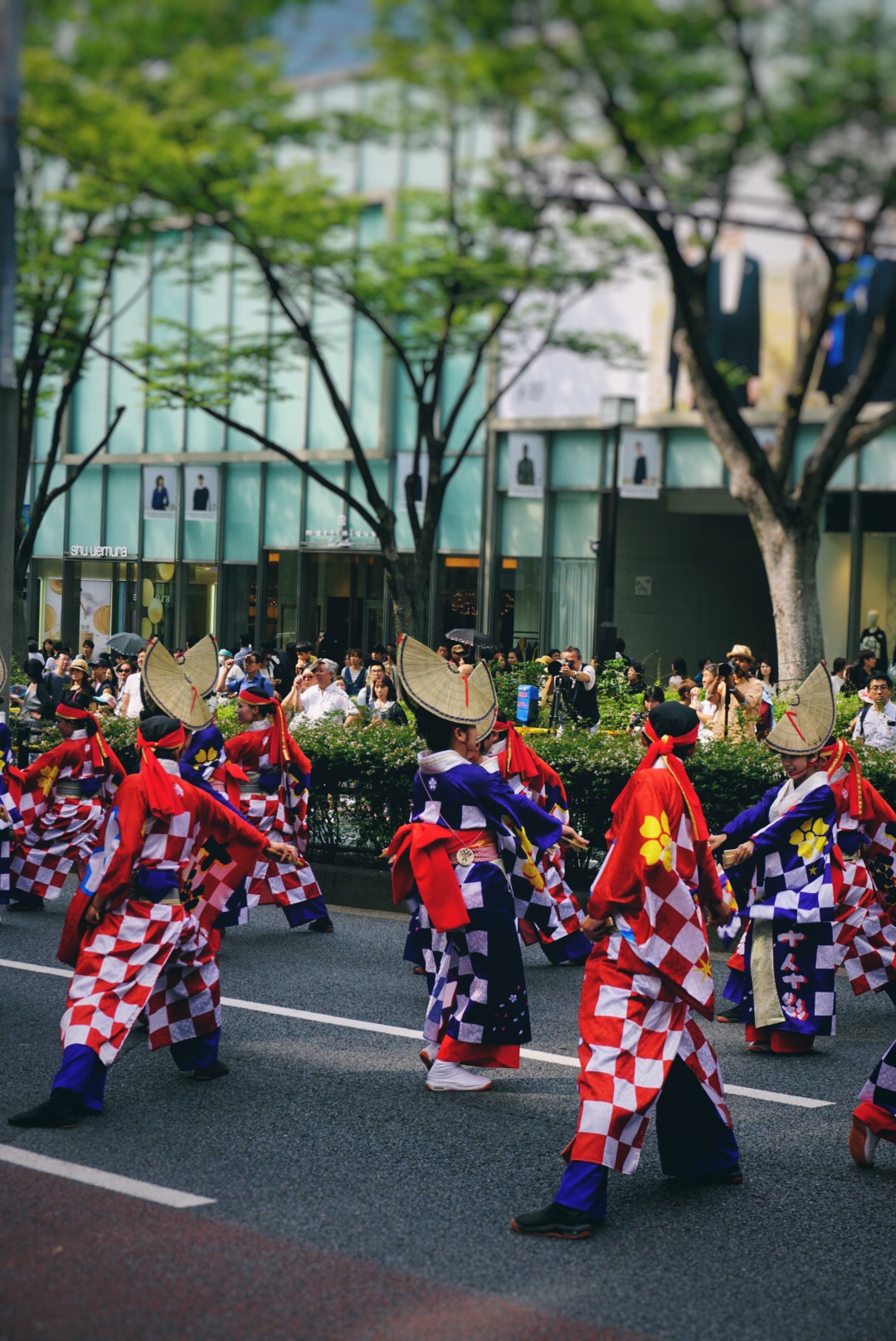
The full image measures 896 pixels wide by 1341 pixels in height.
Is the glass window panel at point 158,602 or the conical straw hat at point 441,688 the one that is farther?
the glass window panel at point 158,602

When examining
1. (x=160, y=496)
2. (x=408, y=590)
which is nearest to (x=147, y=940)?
(x=408, y=590)

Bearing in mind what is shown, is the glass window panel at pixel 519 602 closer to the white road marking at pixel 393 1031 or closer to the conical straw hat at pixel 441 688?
the white road marking at pixel 393 1031

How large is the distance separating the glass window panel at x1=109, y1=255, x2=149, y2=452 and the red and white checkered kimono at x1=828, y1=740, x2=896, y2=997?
19886 millimetres

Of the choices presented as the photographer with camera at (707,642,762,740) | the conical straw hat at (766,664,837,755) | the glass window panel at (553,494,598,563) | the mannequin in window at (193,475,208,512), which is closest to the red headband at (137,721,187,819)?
the conical straw hat at (766,664,837,755)

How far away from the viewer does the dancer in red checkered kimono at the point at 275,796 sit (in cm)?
962

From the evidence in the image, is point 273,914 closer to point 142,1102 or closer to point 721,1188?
point 142,1102

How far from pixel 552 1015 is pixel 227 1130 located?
2.55m

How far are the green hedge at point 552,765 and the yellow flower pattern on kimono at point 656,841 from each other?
17.0ft

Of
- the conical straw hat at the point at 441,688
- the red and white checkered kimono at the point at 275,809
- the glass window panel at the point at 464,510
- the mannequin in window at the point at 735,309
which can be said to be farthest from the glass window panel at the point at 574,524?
the conical straw hat at the point at 441,688

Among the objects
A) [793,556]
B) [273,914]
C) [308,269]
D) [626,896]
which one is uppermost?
[308,269]

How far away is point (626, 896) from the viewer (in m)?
5.03

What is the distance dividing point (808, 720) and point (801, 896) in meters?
0.86

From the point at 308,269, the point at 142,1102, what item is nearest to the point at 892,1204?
the point at 142,1102

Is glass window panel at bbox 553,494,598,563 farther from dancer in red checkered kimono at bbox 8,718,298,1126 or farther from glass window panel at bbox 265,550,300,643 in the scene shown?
dancer in red checkered kimono at bbox 8,718,298,1126
